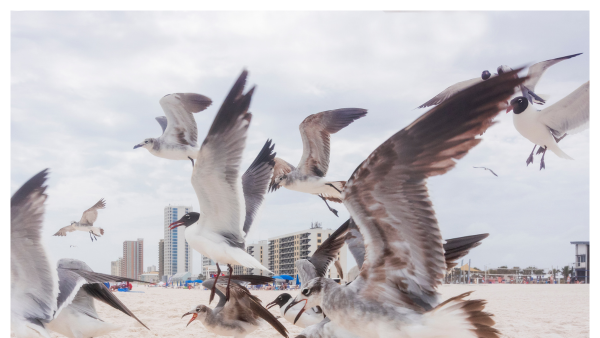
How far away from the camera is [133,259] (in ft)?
13.0

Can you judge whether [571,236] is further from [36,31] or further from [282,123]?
[36,31]

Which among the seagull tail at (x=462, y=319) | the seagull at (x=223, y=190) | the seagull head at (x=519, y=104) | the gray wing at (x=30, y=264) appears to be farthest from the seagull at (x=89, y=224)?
the seagull head at (x=519, y=104)

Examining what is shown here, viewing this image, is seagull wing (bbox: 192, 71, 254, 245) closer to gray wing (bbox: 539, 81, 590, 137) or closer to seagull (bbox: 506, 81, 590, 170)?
seagull (bbox: 506, 81, 590, 170)

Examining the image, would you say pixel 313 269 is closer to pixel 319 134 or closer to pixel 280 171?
pixel 280 171

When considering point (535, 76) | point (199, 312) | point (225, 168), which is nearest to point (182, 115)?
point (225, 168)

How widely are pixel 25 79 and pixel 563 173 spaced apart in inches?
162

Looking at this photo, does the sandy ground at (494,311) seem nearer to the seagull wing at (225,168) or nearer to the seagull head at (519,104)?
the seagull wing at (225,168)

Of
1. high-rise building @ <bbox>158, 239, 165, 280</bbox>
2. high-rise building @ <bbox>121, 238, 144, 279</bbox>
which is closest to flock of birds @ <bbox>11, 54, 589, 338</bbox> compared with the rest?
high-rise building @ <bbox>121, 238, 144, 279</bbox>

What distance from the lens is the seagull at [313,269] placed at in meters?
3.45

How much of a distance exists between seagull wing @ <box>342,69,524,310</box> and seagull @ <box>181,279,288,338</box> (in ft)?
3.46

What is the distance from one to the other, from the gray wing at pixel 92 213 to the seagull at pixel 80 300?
31 centimetres

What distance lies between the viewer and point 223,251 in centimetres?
355

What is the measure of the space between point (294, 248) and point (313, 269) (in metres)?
0.22

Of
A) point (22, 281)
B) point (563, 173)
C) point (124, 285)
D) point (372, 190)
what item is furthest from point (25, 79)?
point (563, 173)
